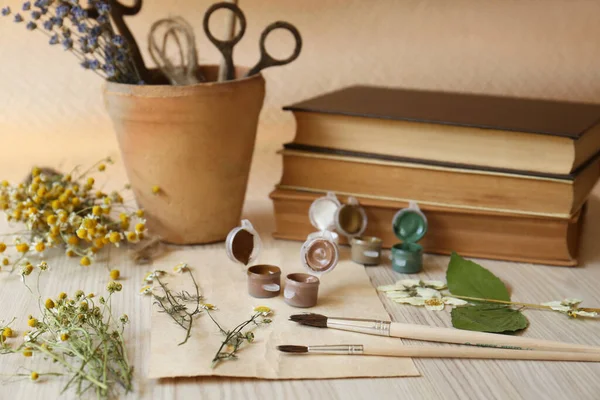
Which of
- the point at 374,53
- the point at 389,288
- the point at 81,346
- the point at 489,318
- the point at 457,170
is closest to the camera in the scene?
the point at 81,346

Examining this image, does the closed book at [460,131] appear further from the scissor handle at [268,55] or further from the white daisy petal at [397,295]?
the white daisy petal at [397,295]

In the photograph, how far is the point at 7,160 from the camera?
1.63m

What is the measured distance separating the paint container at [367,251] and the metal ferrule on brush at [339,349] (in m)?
0.28

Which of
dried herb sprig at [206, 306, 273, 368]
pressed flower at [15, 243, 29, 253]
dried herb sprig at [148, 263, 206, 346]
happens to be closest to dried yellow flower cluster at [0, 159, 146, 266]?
pressed flower at [15, 243, 29, 253]

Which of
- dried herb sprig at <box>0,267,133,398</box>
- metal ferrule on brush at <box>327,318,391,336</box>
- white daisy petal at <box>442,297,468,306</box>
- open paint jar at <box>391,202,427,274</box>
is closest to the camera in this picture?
dried herb sprig at <box>0,267,133,398</box>

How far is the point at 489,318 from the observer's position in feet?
2.90

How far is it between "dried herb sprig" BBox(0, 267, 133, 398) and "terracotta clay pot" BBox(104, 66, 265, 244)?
0.27 metres

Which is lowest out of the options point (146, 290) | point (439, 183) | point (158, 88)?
point (146, 290)

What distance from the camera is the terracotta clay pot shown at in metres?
1.08

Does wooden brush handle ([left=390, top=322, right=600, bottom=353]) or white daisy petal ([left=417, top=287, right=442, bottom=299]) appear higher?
wooden brush handle ([left=390, top=322, right=600, bottom=353])

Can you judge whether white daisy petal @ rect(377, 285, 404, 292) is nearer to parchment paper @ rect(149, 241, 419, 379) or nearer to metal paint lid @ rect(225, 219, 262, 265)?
parchment paper @ rect(149, 241, 419, 379)

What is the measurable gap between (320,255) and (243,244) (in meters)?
0.11

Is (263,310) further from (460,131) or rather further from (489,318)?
(460,131)

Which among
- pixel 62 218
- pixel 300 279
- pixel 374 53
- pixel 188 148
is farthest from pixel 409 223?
pixel 374 53
